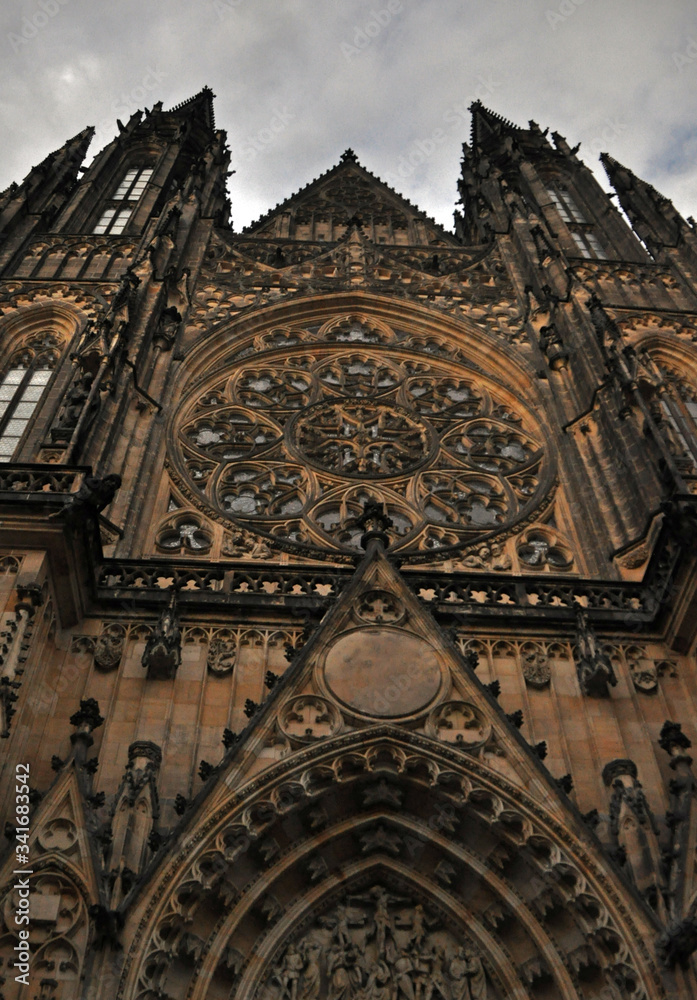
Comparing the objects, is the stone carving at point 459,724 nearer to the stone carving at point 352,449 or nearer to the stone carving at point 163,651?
the stone carving at point 163,651

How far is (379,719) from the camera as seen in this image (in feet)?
30.8

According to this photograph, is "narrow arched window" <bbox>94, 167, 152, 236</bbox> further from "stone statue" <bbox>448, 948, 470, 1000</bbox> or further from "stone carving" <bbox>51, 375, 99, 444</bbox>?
"stone statue" <bbox>448, 948, 470, 1000</bbox>

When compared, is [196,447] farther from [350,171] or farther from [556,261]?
[350,171]

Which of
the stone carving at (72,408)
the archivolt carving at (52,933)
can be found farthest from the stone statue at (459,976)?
the stone carving at (72,408)

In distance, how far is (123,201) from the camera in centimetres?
2284

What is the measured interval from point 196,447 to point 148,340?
234cm

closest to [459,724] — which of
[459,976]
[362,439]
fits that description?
[459,976]

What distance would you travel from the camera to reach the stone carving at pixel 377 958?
829 centimetres

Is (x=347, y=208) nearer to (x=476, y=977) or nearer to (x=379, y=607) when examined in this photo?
(x=379, y=607)

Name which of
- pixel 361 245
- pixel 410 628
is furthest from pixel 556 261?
pixel 410 628

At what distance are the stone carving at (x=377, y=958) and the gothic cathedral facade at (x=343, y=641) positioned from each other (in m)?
0.02

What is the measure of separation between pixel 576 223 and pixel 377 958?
17.8 metres

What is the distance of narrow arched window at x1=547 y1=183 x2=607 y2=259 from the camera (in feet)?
69.3

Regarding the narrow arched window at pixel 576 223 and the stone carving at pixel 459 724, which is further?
the narrow arched window at pixel 576 223
